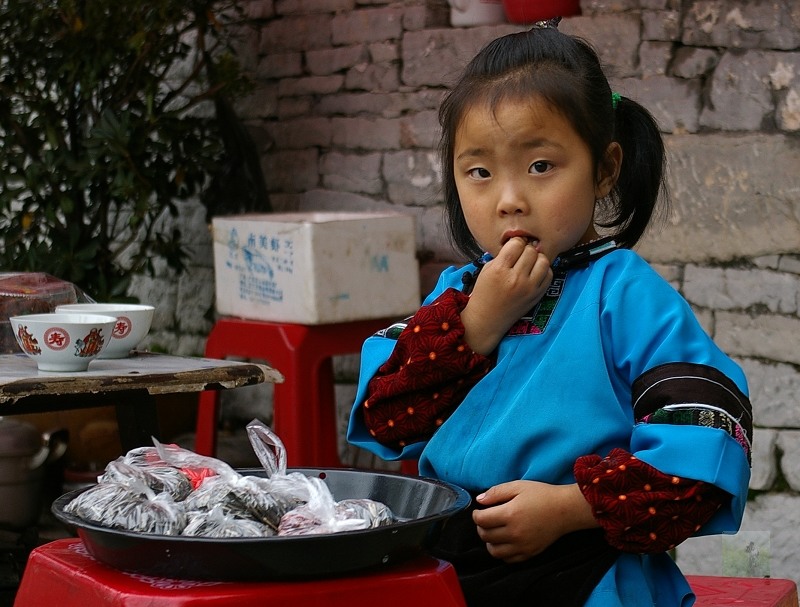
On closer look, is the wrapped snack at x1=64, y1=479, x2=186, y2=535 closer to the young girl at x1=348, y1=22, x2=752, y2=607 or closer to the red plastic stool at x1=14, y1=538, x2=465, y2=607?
the red plastic stool at x1=14, y1=538, x2=465, y2=607

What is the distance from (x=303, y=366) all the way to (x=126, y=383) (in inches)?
50.5

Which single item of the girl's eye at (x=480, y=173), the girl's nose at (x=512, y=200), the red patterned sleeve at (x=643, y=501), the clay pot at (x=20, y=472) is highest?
the girl's eye at (x=480, y=173)

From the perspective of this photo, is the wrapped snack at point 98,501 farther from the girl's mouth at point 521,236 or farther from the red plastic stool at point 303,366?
the red plastic stool at point 303,366

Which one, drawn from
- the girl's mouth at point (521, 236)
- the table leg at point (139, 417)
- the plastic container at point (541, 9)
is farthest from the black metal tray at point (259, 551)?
the plastic container at point (541, 9)

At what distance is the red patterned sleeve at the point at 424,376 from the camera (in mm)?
1565

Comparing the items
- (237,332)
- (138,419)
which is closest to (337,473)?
(138,419)

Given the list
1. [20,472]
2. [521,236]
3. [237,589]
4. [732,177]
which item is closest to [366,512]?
[237,589]

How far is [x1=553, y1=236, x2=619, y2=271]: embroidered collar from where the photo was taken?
5.27ft

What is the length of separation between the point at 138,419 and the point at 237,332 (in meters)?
1.29

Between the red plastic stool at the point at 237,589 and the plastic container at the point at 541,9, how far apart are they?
7.87ft

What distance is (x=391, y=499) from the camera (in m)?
1.46

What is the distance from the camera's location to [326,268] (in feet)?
11.5

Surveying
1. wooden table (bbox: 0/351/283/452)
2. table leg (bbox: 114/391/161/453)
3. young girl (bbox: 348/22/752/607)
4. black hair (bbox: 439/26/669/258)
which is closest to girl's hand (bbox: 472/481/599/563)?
young girl (bbox: 348/22/752/607)

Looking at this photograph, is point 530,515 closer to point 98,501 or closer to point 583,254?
point 583,254
